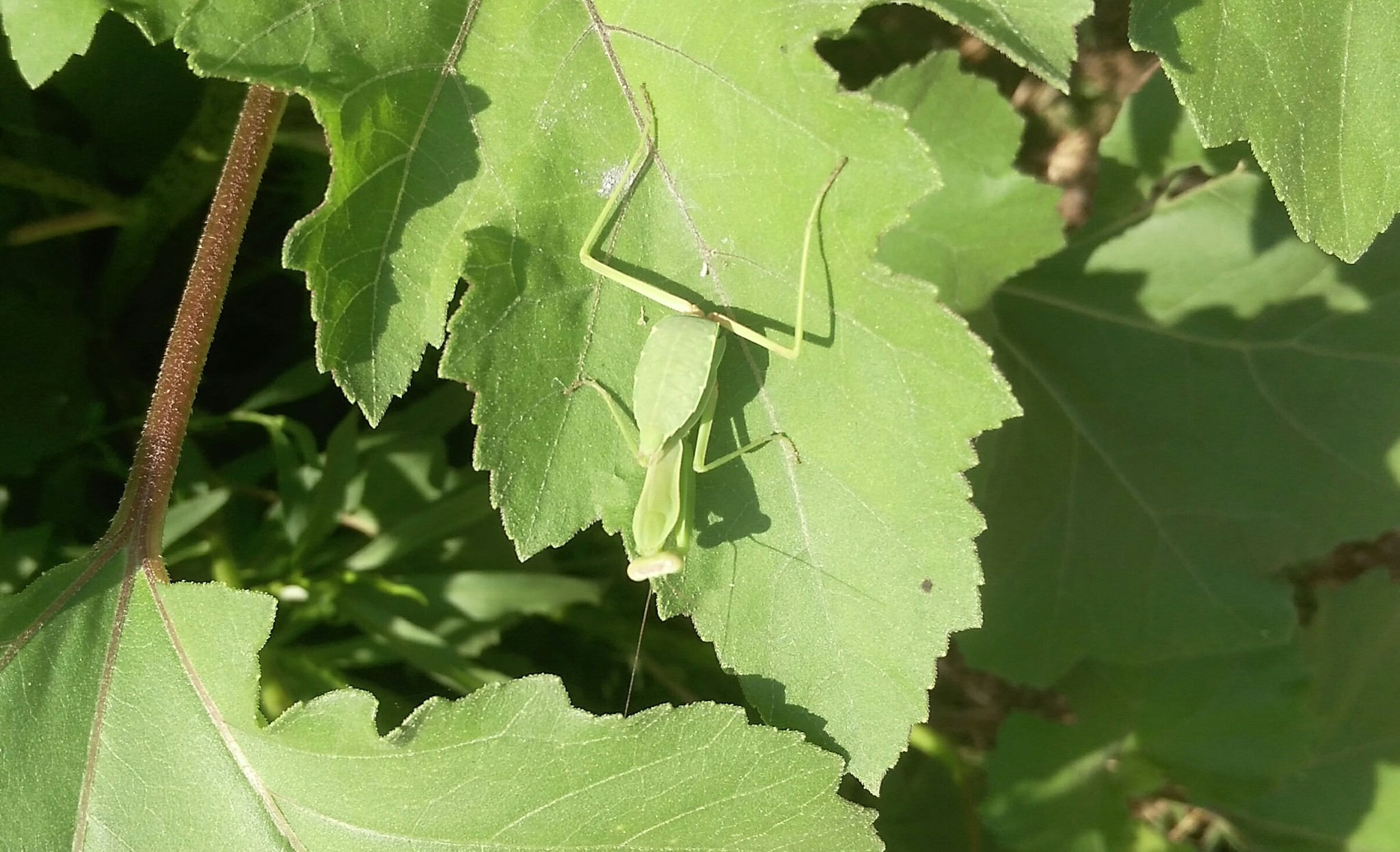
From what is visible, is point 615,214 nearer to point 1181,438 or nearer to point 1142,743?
point 1181,438

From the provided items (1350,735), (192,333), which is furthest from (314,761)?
(1350,735)

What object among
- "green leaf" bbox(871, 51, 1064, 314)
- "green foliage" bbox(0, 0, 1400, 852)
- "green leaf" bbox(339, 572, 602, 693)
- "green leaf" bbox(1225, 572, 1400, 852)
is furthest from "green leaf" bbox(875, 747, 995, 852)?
"green leaf" bbox(871, 51, 1064, 314)

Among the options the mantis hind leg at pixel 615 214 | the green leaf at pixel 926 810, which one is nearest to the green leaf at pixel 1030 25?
the mantis hind leg at pixel 615 214

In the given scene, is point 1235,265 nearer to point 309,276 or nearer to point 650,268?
point 650,268

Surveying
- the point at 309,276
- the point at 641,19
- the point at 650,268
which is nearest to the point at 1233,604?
the point at 650,268

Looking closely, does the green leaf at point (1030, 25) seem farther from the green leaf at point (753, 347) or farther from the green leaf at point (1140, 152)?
the green leaf at point (1140, 152)

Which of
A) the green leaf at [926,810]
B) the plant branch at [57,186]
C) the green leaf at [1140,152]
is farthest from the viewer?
the green leaf at [926,810]

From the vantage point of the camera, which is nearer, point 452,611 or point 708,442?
point 708,442
